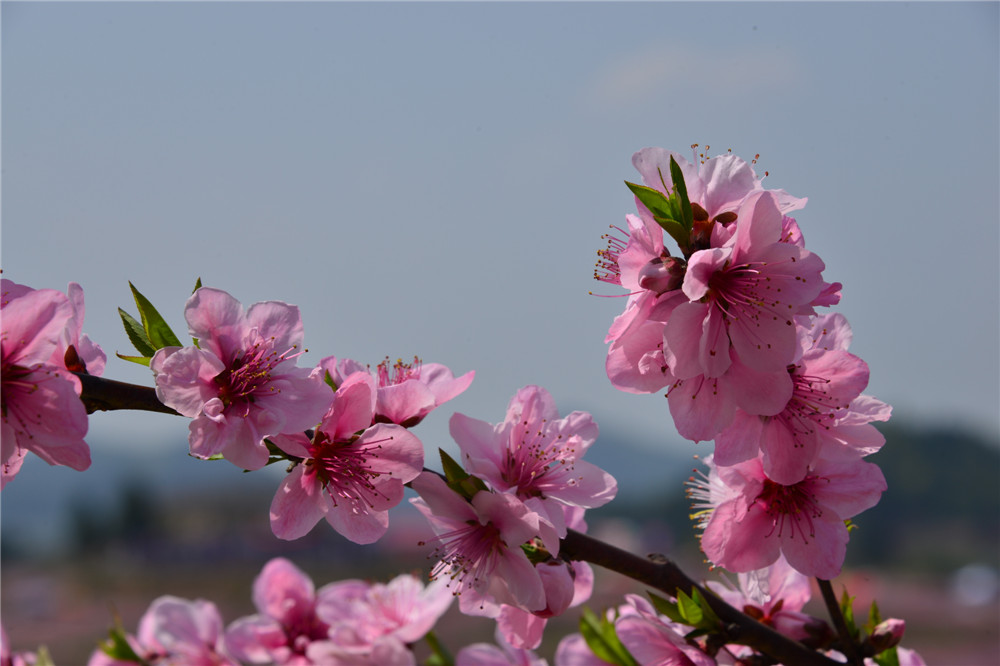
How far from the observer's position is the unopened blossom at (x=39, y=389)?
1.11 meters

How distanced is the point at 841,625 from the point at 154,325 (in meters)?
1.26

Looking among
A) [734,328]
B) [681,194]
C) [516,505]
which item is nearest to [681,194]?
[681,194]

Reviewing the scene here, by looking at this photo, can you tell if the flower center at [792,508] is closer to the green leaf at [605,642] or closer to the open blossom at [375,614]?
the green leaf at [605,642]

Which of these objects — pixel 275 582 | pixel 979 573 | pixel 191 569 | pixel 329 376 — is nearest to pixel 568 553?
pixel 329 376

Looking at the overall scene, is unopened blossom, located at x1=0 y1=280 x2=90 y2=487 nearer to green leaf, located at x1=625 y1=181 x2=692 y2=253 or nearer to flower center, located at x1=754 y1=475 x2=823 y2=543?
green leaf, located at x1=625 y1=181 x2=692 y2=253

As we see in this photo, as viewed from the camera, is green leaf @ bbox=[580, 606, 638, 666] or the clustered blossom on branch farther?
green leaf @ bbox=[580, 606, 638, 666]

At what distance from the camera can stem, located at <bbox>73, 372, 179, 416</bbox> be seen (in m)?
1.17

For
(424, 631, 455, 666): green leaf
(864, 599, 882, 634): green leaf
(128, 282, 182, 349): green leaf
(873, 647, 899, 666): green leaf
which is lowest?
(424, 631, 455, 666): green leaf

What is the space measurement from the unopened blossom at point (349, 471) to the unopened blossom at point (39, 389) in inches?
11.0

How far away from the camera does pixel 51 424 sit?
1.12 m

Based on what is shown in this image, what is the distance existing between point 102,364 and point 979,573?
4860 centimetres

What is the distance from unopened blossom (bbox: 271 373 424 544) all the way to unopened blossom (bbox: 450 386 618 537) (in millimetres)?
128

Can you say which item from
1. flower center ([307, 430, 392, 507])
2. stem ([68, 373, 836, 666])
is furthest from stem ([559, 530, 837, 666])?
flower center ([307, 430, 392, 507])

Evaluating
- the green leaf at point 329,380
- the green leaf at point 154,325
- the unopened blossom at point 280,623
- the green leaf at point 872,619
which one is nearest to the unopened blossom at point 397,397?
the green leaf at point 329,380
